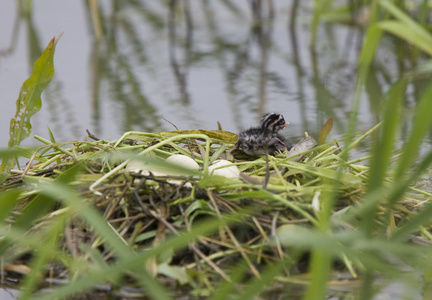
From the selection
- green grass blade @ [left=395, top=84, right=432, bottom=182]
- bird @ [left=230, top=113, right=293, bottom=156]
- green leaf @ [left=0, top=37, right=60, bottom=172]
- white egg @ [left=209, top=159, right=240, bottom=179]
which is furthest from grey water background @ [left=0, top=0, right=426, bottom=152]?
green grass blade @ [left=395, top=84, right=432, bottom=182]

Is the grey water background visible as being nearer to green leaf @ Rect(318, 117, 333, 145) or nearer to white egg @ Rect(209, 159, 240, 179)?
green leaf @ Rect(318, 117, 333, 145)

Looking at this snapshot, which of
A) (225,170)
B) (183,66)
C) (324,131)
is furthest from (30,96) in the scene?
(183,66)

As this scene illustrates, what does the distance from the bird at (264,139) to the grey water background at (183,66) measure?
380mm

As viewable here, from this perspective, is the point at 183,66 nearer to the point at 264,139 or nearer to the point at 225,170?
the point at 264,139

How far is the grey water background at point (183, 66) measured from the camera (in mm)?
2787

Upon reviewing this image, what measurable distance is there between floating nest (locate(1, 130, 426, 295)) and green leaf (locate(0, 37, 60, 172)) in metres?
0.21

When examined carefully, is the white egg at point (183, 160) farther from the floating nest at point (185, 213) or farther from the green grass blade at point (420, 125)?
the green grass blade at point (420, 125)

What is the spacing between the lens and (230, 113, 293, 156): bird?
1713mm

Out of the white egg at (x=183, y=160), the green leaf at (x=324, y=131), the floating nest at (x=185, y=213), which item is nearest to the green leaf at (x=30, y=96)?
the floating nest at (x=185, y=213)

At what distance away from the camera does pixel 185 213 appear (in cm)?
140

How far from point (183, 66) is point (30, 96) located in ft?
6.28

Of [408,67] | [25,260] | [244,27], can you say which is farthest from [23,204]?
[244,27]

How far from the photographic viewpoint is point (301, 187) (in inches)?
58.4

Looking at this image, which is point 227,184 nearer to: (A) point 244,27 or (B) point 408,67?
(B) point 408,67
